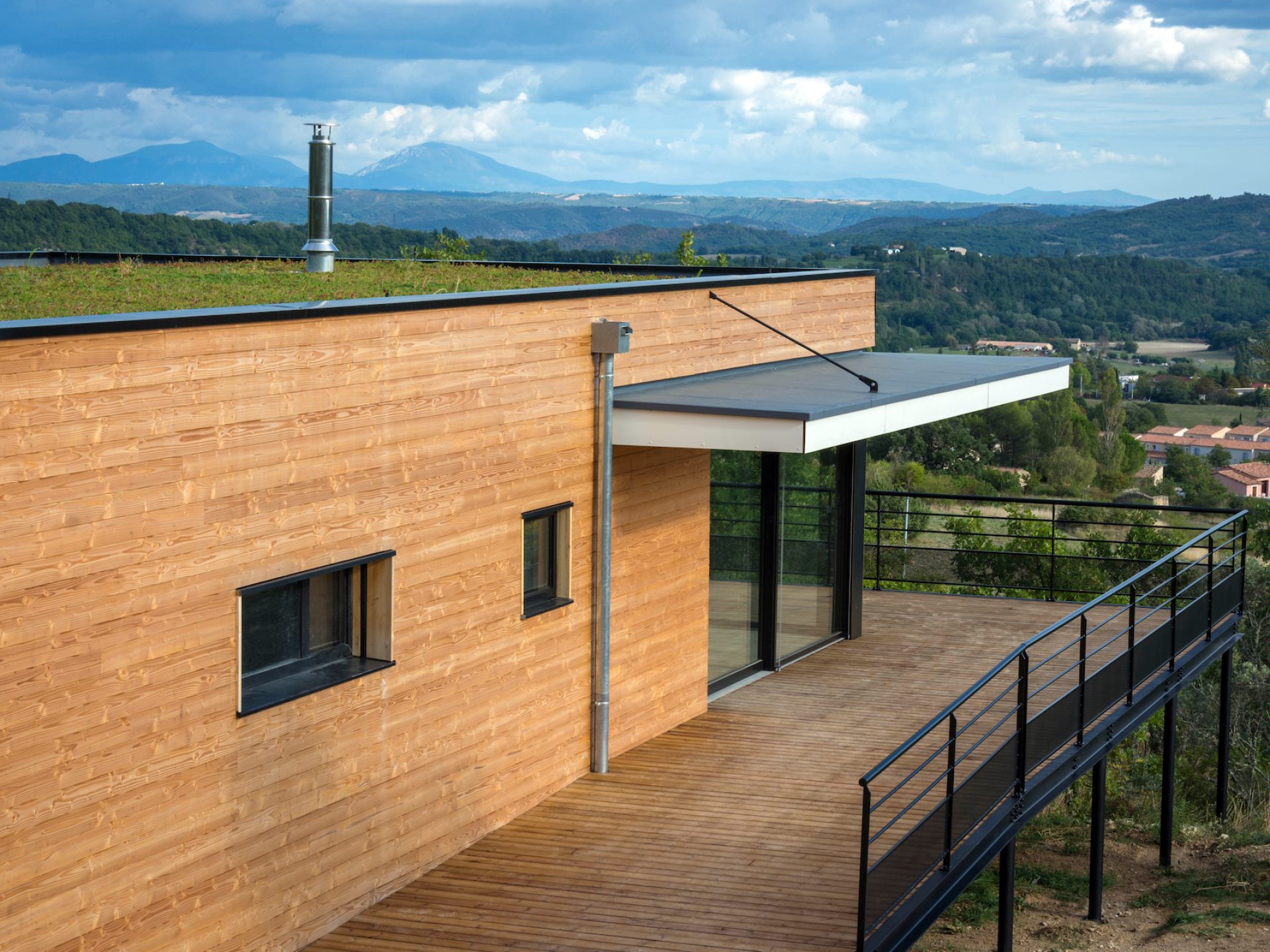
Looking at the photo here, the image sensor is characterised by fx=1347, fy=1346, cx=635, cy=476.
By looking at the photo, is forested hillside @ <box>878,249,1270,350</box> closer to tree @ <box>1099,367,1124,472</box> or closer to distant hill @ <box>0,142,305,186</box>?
tree @ <box>1099,367,1124,472</box>

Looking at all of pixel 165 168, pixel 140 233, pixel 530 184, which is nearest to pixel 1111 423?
pixel 165 168

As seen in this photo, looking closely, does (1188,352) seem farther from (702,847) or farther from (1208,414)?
(702,847)

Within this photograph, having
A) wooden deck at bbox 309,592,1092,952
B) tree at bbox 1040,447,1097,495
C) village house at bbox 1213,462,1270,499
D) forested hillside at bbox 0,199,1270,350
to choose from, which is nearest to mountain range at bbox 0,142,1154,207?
wooden deck at bbox 309,592,1092,952

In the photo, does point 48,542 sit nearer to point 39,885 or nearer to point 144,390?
point 144,390

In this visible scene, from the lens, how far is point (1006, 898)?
816 centimetres

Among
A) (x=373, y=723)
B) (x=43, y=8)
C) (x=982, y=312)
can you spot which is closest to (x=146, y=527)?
(x=373, y=723)

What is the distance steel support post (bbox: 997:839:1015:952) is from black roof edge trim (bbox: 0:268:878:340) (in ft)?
14.7

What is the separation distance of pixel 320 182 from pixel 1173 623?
7.61 m

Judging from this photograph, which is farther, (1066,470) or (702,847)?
(1066,470)

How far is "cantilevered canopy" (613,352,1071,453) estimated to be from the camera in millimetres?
8961

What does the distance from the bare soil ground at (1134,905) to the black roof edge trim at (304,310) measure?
497 centimetres

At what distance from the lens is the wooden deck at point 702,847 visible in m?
7.18

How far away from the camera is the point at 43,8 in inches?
6073

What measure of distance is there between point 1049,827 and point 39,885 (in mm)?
9193
